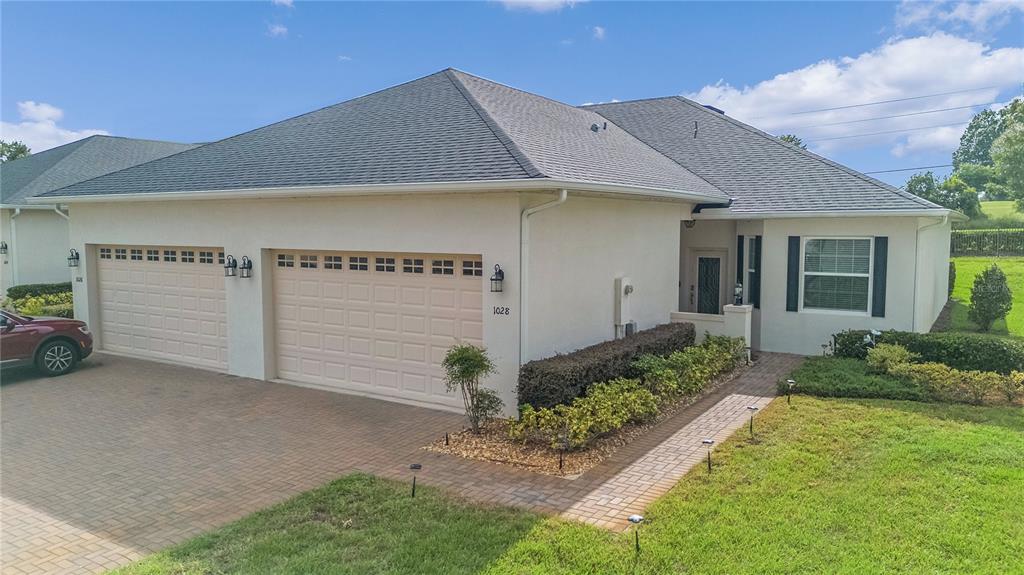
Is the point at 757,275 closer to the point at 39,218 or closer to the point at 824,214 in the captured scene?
the point at 824,214


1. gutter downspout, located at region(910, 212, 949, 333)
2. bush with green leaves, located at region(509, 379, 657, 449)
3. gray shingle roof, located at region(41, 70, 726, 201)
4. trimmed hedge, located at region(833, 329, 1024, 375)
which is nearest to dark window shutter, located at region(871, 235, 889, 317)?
gutter downspout, located at region(910, 212, 949, 333)

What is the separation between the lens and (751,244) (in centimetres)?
1475

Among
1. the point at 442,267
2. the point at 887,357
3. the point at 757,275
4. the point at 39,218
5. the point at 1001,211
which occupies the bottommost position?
the point at 887,357

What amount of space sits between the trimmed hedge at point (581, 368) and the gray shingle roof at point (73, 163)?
19.3 m

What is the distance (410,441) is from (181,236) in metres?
7.32

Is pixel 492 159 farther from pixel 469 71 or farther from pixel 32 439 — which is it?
pixel 32 439

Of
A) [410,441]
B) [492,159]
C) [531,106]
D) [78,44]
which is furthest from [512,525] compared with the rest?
[78,44]

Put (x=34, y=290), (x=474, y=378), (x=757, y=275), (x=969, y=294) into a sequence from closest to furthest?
(x=474, y=378) < (x=757, y=275) < (x=34, y=290) < (x=969, y=294)

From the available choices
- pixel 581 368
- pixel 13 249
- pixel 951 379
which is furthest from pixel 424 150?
pixel 13 249

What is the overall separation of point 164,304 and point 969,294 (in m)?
27.4

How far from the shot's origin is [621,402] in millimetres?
9023

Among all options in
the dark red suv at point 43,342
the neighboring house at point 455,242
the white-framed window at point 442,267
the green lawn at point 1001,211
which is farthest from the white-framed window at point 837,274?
the green lawn at point 1001,211

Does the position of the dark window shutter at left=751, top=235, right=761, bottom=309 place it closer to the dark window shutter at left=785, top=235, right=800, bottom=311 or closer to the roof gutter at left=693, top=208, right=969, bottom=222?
the dark window shutter at left=785, top=235, right=800, bottom=311

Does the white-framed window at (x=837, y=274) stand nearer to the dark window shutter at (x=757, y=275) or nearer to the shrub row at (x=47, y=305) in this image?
the dark window shutter at (x=757, y=275)
